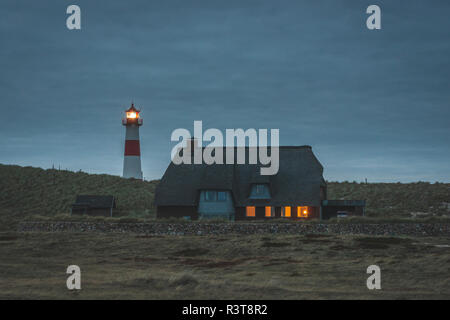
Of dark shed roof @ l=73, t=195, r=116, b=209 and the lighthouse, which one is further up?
the lighthouse

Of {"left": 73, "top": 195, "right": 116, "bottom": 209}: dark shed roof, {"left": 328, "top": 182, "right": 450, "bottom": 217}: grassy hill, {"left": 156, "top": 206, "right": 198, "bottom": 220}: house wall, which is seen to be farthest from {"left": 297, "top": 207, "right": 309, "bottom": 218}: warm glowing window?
{"left": 73, "top": 195, "right": 116, "bottom": 209}: dark shed roof

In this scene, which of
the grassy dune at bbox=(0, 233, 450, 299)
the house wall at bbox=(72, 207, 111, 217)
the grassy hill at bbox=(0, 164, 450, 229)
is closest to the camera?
the grassy dune at bbox=(0, 233, 450, 299)

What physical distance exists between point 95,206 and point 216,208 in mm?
18068

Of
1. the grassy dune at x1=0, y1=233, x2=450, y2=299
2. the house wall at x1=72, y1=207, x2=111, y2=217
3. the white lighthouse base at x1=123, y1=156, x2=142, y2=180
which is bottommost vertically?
the grassy dune at x1=0, y1=233, x2=450, y2=299

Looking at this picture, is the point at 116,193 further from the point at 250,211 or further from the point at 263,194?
the point at 263,194

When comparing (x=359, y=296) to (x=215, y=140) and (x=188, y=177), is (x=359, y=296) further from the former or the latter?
(x=215, y=140)

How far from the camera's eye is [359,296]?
17.9m

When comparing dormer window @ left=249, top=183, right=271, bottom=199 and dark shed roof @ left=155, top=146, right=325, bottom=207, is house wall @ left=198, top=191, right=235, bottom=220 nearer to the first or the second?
dark shed roof @ left=155, top=146, right=325, bottom=207

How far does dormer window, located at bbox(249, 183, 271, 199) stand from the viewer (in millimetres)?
53188

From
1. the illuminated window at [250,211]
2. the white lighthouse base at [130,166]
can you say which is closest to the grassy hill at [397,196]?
the illuminated window at [250,211]

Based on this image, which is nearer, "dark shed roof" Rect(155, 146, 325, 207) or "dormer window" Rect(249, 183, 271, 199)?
"dark shed roof" Rect(155, 146, 325, 207)

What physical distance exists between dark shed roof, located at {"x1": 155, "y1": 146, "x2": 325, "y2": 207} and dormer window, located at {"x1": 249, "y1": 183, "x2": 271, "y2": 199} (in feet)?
1.42

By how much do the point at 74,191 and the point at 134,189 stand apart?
9317 millimetres
